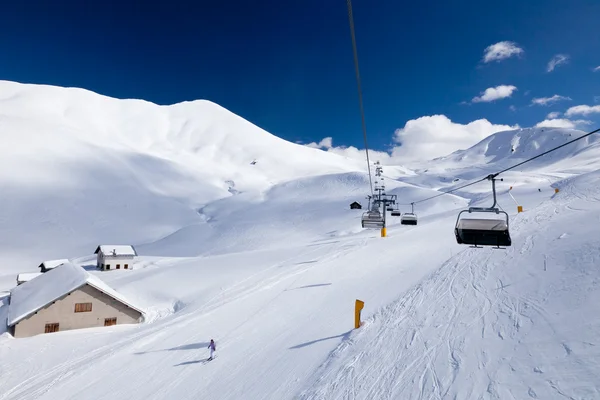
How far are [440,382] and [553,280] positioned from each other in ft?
31.8

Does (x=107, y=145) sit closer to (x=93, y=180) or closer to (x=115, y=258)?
(x=93, y=180)

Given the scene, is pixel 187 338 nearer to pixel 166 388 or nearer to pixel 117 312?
pixel 166 388

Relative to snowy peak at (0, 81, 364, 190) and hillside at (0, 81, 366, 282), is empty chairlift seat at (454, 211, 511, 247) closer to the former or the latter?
hillside at (0, 81, 366, 282)

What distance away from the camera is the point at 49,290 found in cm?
2627

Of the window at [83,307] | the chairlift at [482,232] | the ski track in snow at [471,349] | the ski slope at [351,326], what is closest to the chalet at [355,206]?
the ski slope at [351,326]

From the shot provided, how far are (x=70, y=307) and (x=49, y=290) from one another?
272 cm

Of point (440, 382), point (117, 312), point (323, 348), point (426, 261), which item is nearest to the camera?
point (440, 382)

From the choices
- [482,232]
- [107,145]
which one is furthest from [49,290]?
[107,145]

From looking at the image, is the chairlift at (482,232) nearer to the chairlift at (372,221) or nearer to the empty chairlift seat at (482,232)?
the empty chairlift seat at (482,232)

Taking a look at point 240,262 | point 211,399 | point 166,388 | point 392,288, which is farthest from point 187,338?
point 240,262

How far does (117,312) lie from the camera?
26.1 meters

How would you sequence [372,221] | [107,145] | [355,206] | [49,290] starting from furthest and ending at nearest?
[107,145]
[355,206]
[49,290]
[372,221]

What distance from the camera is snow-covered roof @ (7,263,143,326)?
2385cm

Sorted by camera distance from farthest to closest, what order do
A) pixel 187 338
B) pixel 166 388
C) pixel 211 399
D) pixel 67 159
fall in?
pixel 67 159 < pixel 187 338 < pixel 166 388 < pixel 211 399
